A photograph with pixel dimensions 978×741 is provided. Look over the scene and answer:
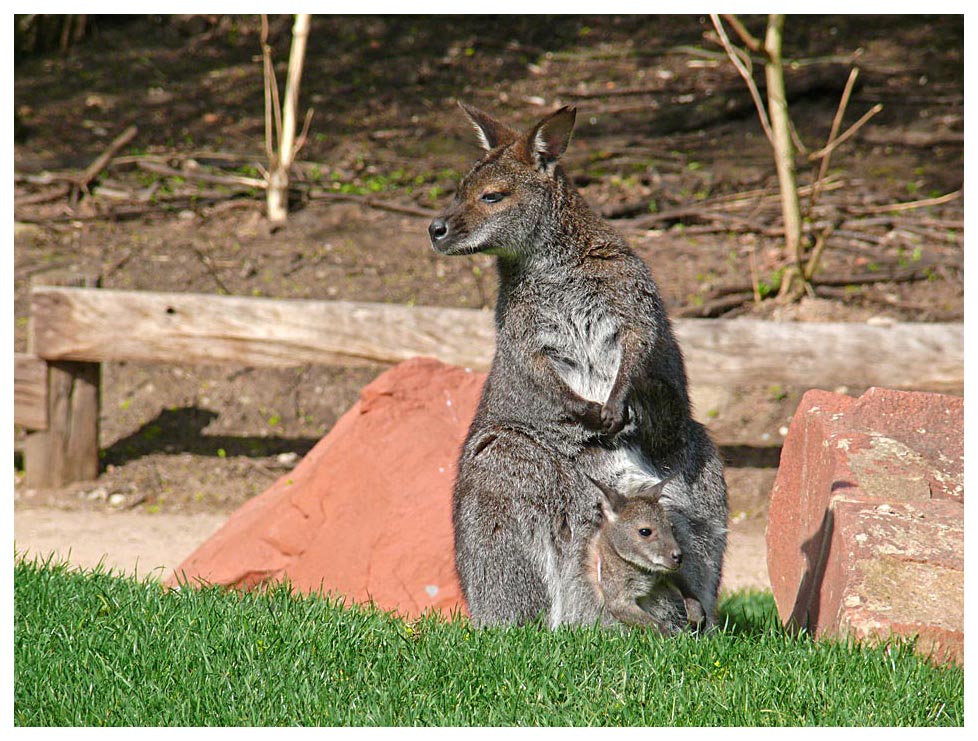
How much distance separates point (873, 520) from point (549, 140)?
2068 mm

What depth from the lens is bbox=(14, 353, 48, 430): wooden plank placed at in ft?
27.4

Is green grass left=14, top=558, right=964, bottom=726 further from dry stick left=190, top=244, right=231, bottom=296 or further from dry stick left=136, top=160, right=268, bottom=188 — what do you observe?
dry stick left=136, top=160, right=268, bottom=188

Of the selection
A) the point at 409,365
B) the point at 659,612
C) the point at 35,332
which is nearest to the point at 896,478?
the point at 659,612

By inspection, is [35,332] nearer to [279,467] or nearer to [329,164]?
[279,467]

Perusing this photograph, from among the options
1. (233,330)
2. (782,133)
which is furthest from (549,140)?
(782,133)

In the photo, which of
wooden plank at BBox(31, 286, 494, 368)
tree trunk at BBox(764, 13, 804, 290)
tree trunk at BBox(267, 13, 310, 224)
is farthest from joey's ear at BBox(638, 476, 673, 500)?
tree trunk at BBox(267, 13, 310, 224)

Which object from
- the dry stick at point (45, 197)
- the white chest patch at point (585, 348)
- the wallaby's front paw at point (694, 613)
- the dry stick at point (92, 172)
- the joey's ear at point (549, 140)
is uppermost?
the dry stick at point (92, 172)

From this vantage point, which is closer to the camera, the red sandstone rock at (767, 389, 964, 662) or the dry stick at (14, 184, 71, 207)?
the red sandstone rock at (767, 389, 964, 662)

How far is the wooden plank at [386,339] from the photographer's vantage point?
312 inches

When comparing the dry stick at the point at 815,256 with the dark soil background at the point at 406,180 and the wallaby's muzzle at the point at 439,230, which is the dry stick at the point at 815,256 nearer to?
the dark soil background at the point at 406,180

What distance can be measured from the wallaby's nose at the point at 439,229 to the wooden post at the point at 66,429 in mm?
4752

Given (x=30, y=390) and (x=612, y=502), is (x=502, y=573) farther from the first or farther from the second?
(x=30, y=390)

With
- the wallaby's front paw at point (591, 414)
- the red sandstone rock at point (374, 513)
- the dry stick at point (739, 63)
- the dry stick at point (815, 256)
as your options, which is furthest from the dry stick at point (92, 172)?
the wallaby's front paw at point (591, 414)

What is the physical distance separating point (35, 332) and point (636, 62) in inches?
404
